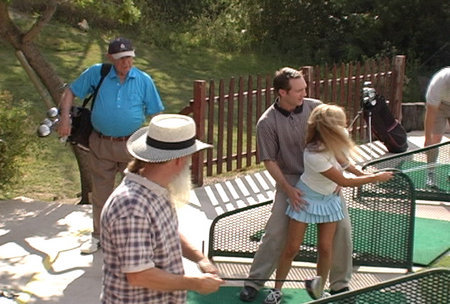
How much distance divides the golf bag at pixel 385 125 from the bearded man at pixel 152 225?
7.17 m

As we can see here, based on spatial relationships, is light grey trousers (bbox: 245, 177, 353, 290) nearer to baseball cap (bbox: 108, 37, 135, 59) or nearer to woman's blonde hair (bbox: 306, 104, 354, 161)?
woman's blonde hair (bbox: 306, 104, 354, 161)

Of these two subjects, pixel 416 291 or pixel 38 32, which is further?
pixel 38 32

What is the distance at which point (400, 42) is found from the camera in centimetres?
1733

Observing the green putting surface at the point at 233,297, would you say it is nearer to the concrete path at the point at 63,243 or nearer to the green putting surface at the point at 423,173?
the concrete path at the point at 63,243

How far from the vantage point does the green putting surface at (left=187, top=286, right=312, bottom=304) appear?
5414mm

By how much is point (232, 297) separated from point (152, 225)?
8.25ft

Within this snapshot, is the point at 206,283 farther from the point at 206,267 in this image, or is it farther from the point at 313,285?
the point at 313,285

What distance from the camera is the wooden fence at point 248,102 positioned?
8766mm

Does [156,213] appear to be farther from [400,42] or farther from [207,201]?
[400,42]

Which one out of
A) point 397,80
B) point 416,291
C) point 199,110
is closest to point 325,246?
point 416,291

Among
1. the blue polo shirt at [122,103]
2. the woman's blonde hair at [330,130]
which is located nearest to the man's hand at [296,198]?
the woman's blonde hair at [330,130]

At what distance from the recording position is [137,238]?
3045 millimetres

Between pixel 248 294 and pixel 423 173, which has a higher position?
pixel 423 173

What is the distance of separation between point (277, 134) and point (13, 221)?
3.13m
